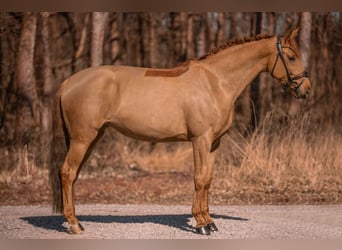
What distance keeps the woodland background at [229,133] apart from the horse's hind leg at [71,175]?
15.4ft

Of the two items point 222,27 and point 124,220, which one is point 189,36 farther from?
point 124,220

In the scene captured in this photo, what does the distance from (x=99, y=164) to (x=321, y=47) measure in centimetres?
955

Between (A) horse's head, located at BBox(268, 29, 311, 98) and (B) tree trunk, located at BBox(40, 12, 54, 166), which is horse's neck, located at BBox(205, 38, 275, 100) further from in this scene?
(B) tree trunk, located at BBox(40, 12, 54, 166)

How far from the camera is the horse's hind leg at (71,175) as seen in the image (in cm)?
685

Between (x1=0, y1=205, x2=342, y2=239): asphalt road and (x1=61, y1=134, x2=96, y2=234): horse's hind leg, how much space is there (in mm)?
206

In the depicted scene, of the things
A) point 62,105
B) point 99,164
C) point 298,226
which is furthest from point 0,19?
point 298,226

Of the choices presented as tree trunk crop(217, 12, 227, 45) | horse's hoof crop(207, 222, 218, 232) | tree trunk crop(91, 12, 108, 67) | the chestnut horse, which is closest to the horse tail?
the chestnut horse

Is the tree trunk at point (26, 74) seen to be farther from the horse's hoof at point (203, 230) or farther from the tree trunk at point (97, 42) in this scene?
the horse's hoof at point (203, 230)

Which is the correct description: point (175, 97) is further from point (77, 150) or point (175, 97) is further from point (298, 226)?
point (298, 226)

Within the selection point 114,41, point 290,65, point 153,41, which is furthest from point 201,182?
point 153,41

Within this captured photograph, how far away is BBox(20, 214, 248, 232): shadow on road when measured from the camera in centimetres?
751

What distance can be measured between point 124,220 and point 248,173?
13.9 feet

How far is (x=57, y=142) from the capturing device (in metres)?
7.12

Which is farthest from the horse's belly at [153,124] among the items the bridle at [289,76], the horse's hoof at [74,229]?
the bridle at [289,76]
